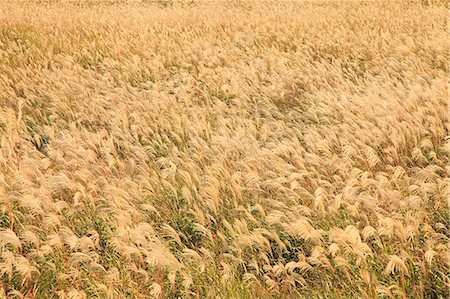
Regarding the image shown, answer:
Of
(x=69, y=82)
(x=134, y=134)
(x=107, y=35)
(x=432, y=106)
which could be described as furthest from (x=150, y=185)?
(x=107, y=35)

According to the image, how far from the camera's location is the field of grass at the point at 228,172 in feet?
9.13

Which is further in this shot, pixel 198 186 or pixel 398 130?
pixel 398 130

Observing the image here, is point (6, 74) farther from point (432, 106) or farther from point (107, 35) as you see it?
point (432, 106)

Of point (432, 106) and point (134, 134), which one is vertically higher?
point (432, 106)

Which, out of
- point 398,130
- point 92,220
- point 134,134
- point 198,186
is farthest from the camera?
point 134,134

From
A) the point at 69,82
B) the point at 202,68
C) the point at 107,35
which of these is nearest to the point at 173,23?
the point at 107,35

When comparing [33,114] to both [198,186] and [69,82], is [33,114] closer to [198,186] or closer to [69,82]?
[69,82]

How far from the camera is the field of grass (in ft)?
9.13

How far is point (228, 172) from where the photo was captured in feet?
12.6

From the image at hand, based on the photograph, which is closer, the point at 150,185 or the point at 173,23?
the point at 150,185

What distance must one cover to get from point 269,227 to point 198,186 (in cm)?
98

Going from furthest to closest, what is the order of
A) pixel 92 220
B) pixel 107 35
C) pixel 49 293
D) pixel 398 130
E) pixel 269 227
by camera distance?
1. pixel 107 35
2. pixel 398 130
3. pixel 92 220
4. pixel 269 227
5. pixel 49 293

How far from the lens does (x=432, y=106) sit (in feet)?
15.3

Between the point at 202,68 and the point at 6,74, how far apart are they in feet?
11.1
